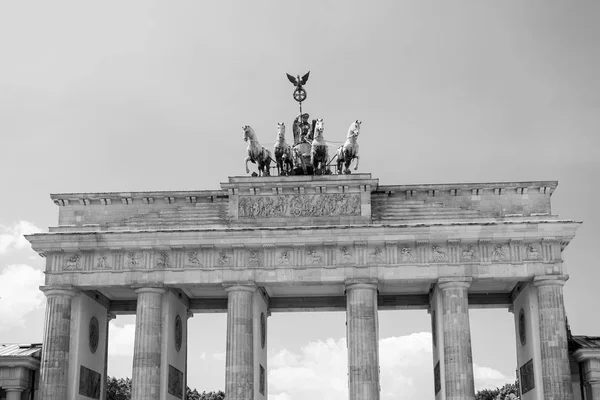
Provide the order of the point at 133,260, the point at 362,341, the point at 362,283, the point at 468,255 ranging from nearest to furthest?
the point at 362,341
the point at 362,283
the point at 468,255
the point at 133,260

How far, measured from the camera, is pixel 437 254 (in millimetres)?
37938

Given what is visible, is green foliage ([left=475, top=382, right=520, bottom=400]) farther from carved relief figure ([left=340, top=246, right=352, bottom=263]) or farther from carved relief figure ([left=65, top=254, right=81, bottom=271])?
carved relief figure ([left=65, top=254, right=81, bottom=271])

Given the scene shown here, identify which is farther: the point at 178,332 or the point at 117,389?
the point at 117,389

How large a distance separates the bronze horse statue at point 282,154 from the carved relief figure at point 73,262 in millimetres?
10887

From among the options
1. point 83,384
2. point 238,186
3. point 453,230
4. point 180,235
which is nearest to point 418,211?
point 453,230

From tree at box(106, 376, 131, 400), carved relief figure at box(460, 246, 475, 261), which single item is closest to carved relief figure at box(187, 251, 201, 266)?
carved relief figure at box(460, 246, 475, 261)

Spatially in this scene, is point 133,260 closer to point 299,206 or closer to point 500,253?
point 299,206

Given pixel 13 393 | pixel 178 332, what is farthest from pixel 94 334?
pixel 13 393

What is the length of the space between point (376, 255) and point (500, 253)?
19.4 ft

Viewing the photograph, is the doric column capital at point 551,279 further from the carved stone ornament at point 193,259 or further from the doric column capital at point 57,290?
the doric column capital at point 57,290

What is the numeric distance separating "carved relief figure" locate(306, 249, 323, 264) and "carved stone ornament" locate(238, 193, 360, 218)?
6.00ft

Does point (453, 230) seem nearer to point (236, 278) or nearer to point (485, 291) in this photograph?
point (485, 291)

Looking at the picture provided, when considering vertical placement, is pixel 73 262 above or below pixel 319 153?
below

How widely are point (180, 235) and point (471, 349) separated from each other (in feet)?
48.5
